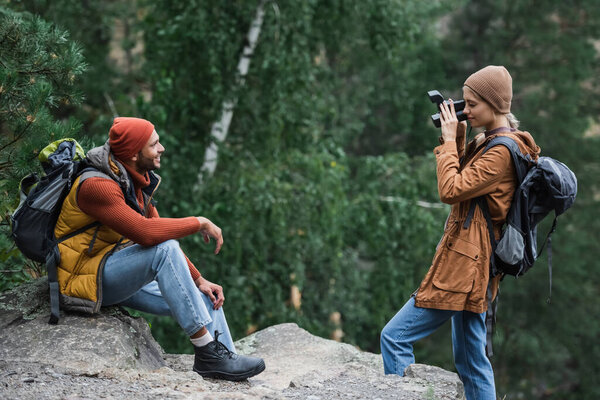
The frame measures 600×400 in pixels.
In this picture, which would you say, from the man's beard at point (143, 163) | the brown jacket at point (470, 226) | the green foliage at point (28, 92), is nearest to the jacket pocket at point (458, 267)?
the brown jacket at point (470, 226)

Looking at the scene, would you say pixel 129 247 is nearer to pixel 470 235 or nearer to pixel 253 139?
pixel 470 235

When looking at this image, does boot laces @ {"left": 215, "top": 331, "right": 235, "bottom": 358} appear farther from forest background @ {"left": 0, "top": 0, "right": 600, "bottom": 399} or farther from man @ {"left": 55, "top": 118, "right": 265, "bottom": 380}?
forest background @ {"left": 0, "top": 0, "right": 600, "bottom": 399}

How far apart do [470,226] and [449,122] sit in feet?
1.70

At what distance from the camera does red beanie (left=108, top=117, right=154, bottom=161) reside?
12.2 ft

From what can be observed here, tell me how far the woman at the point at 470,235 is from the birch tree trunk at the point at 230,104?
424 centimetres

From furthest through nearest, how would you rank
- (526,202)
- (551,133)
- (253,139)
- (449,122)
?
1. (551,133)
2. (253,139)
3. (449,122)
4. (526,202)

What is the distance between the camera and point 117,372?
3607 millimetres

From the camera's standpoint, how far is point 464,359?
3.60 meters

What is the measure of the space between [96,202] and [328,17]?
538 centimetres

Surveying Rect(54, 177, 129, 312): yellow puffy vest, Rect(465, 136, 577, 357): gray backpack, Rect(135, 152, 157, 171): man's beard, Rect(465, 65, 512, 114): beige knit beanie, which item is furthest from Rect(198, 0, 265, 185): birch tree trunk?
Rect(465, 136, 577, 357): gray backpack

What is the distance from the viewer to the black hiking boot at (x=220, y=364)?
12.3 ft

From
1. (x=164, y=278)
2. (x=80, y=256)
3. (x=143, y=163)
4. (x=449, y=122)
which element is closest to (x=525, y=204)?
(x=449, y=122)

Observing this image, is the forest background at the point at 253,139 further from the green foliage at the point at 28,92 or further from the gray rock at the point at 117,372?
the gray rock at the point at 117,372

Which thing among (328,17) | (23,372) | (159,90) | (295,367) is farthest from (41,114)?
(328,17)
